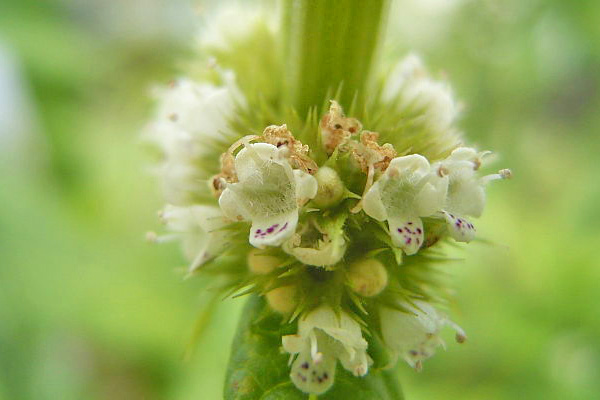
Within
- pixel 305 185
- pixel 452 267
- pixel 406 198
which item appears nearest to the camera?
pixel 305 185

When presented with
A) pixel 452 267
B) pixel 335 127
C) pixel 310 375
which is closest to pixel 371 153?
pixel 335 127

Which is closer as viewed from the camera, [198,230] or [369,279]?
[369,279]

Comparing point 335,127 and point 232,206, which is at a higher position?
point 335,127

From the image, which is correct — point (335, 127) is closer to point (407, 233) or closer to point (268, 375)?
point (407, 233)

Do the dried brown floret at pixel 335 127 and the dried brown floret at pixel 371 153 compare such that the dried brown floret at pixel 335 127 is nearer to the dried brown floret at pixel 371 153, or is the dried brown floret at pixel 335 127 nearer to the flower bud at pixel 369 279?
the dried brown floret at pixel 371 153

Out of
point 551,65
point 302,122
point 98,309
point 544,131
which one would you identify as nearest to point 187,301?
point 98,309

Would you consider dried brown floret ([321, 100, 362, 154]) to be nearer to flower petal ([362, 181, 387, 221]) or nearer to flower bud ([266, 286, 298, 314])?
flower petal ([362, 181, 387, 221])

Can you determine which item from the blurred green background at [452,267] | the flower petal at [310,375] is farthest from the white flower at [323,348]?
the blurred green background at [452,267]

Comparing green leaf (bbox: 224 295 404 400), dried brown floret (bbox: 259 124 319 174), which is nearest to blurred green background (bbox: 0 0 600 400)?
dried brown floret (bbox: 259 124 319 174)
